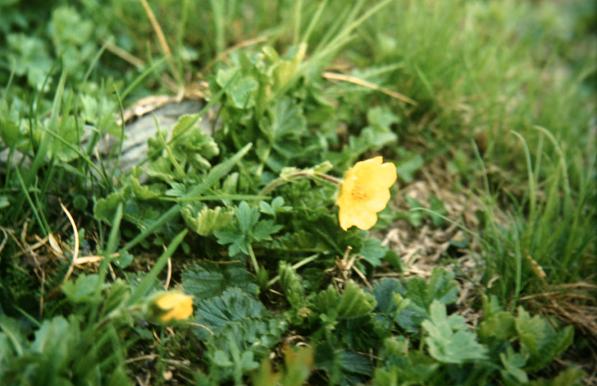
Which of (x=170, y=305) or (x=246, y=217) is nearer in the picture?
(x=170, y=305)

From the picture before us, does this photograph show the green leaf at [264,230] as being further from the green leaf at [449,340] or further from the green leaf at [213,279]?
the green leaf at [449,340]

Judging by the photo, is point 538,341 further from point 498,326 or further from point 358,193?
point 358,193

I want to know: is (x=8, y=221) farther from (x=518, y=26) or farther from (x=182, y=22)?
(x=518, y=26)

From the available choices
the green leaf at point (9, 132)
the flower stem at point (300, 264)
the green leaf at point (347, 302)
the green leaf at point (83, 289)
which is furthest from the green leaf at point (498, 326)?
the green leaf at point (9, 132)

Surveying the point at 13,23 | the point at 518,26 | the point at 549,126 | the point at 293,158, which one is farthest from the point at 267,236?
the point at 518,26

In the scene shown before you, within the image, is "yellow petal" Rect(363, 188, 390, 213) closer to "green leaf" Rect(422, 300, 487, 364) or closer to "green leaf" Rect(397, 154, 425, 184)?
"green leaf" Rect(422, 300, 487, 364)

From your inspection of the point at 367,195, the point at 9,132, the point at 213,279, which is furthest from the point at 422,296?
the point at 9,132
